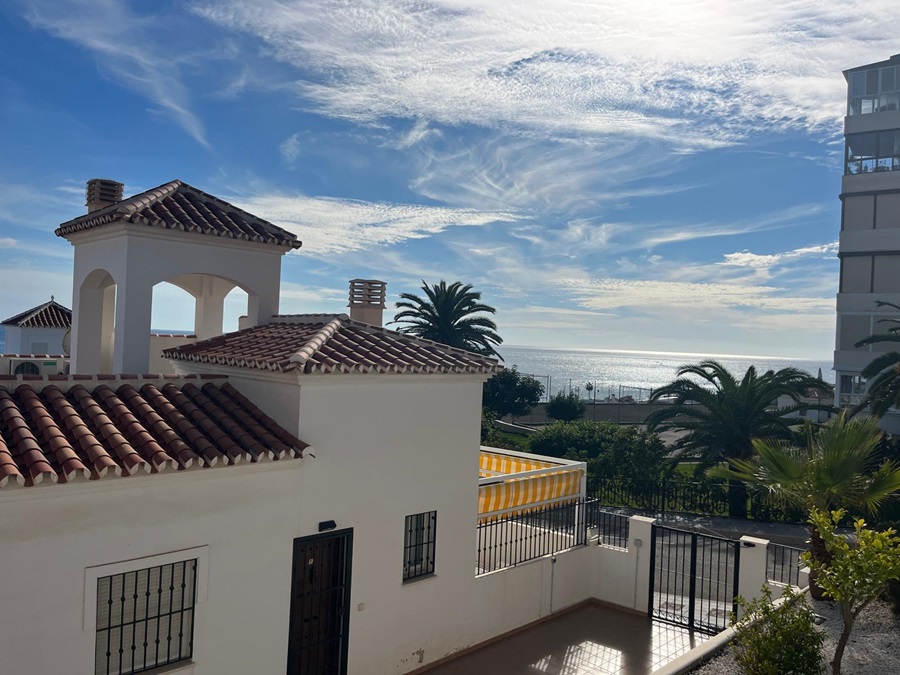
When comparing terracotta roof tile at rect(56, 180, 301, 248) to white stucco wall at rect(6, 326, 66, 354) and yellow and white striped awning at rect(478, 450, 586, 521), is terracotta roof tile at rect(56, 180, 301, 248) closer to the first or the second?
yellow and white striped awning at rect(478, 450, 586, 521)

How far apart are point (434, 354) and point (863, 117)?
32098mm

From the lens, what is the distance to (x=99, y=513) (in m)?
7.70

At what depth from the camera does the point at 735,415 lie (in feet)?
76.6

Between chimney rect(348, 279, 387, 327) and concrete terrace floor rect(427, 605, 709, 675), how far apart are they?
6.27 m

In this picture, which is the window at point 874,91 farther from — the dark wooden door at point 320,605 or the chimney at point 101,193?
the dark wooden door at point 320,605

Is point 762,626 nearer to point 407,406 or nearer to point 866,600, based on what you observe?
point 866,600

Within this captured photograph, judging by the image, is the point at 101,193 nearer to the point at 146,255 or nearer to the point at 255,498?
the point at 146,255

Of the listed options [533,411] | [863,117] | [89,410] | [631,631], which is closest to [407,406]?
[89,410]

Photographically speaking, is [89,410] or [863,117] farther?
[863,117]

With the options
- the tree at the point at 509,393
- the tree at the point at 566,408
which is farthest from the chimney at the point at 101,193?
the tree at the point at 566,408

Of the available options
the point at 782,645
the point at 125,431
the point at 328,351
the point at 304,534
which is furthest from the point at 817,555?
the point at 125,431

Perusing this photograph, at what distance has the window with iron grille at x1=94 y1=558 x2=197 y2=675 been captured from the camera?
26.1 ft

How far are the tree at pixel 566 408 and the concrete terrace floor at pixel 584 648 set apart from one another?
29.5m

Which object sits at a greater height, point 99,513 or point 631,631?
point 99,513
